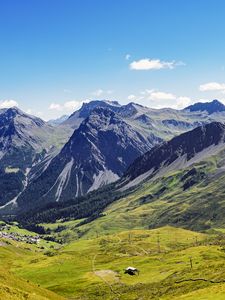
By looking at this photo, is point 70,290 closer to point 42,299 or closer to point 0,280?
point 0,280

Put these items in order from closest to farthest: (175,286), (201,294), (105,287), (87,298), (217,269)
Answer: (201,294)
(175,286)
(217,269)
(87,298)
(105,287)

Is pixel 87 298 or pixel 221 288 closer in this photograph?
pixel 221 288

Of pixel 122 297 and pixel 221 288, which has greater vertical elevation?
pixel 221 288

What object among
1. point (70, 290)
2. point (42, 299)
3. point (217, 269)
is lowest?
point (70, 290)

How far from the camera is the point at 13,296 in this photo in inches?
3497

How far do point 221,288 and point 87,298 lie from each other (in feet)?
259

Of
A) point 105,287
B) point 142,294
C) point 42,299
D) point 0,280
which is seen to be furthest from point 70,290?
point 42,299

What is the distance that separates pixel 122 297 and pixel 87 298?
2117 centimetres

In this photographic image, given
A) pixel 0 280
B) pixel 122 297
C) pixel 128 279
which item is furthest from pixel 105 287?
pixel 0 280

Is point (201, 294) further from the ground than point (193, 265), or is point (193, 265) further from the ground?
point (201, 294)

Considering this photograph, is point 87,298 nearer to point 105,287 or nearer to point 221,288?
point 105,287

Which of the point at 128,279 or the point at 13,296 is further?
the point at 128,279


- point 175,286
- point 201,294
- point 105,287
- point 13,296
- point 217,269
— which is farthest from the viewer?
point 105,287

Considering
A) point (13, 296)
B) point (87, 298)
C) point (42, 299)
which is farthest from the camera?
point (87, 298)
